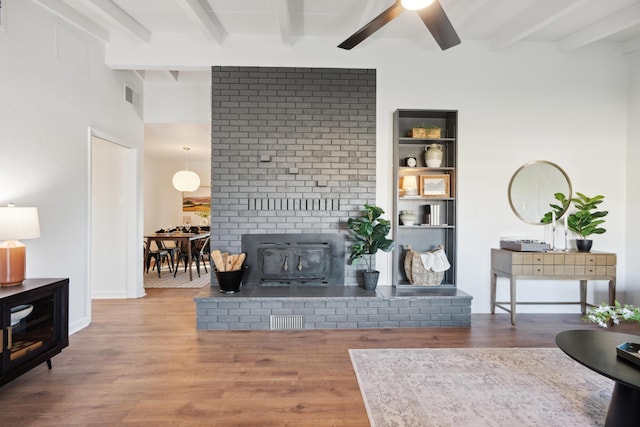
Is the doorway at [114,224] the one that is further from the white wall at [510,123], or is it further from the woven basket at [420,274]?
the woven basket at [420,274]

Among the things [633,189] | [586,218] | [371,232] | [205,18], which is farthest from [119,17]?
Result: [633,189]

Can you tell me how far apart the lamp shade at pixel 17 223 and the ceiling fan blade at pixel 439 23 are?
10.1 ft

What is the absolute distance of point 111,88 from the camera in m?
4.00

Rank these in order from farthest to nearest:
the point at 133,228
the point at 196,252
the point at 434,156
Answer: the point at 196,252 → the point at 133,228 → the point at 434,156

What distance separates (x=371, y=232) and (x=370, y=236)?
7 cm

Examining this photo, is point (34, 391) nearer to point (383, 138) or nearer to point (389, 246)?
point (389, 246)

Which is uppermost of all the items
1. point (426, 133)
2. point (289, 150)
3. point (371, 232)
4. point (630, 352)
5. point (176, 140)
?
point (176, 140)

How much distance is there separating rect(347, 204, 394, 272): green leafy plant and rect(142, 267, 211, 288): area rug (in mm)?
2930

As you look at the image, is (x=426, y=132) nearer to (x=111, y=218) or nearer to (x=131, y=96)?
(x=131, y=96)

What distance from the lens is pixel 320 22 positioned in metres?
3.56

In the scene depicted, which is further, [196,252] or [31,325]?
[196,252]

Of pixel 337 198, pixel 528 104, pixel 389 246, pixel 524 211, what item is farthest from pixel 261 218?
pixel 528 104

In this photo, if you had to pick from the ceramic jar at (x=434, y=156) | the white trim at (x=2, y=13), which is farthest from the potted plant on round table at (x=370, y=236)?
the white trim at (x=2, y=13)

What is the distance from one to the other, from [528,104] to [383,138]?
175cm
